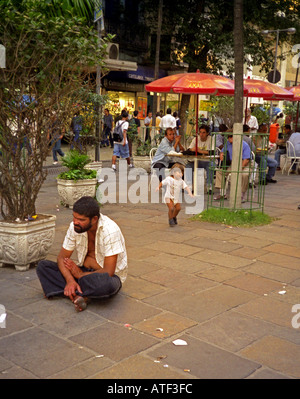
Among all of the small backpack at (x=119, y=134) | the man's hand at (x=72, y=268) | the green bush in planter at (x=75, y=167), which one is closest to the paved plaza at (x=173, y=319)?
the man's hand at (x=72, y=268)

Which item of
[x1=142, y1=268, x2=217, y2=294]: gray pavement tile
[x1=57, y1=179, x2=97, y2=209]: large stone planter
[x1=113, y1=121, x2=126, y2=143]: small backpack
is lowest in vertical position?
[x1=142, y1=268, x2=217, y2=294]: gray pavement tile

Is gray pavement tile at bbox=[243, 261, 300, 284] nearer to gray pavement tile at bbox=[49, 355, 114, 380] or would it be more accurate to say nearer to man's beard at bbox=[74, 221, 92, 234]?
man's beard at bbox=[74, 221, 92, 234]

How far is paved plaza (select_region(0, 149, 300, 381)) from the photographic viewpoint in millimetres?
3070

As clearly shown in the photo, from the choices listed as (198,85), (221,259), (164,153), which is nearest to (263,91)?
(198,85)

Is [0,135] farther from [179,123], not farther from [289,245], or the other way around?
[179,123]

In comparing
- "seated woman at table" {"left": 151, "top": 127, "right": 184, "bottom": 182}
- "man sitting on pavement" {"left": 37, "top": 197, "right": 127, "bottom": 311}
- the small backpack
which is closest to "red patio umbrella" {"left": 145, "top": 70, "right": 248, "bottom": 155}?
"seated woman at table" {"left": 151, "top": 127, "right": 184, "bottom": 182}

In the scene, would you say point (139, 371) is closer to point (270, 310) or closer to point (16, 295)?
point (270, 310)

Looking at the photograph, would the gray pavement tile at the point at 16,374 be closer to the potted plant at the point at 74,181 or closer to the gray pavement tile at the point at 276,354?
the gray pavement tile at the point at 276,354

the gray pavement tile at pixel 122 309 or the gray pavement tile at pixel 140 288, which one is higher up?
the gray pavement tile at pixel 140 288

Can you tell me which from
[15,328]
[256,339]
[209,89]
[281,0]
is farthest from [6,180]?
[281,0]

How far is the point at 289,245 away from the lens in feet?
20.1

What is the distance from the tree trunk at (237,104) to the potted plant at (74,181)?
8.43ft

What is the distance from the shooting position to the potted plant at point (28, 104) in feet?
15.6

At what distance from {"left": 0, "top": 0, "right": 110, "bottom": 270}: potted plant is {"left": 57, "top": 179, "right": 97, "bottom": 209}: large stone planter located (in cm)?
290
